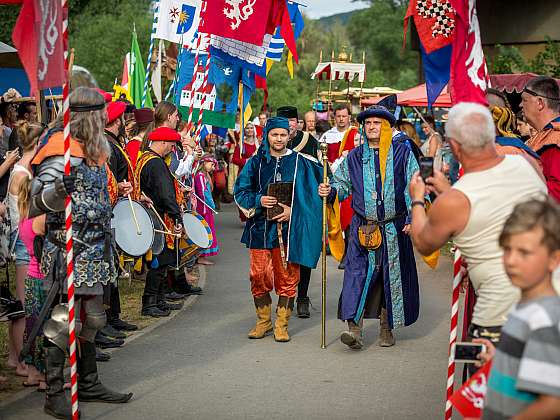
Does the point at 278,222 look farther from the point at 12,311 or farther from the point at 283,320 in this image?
the point at 12,311

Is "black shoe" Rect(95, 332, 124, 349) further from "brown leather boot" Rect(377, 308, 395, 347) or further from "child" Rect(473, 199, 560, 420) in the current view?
"child" Rect(473, 199, 560, 420)

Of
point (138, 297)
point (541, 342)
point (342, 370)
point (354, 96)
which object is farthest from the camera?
point (354, 96)

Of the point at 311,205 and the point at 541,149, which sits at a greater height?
the point at 541,149

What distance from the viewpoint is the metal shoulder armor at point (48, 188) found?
573 centimetres

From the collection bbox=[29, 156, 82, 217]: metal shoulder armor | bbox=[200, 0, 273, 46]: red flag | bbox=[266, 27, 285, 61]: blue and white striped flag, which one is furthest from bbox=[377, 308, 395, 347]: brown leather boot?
bbox=[266, 27, 285, 61]: blue and white striped flag

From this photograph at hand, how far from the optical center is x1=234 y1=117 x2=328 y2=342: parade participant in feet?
28.3

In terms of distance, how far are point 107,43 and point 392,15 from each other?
32260 millimetres

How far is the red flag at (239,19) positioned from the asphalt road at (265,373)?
3.71m

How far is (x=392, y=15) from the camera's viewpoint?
72812 mm

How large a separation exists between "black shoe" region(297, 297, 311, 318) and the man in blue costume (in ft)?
4.67

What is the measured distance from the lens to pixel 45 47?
589cm

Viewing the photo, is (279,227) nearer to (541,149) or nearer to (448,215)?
(541,149)

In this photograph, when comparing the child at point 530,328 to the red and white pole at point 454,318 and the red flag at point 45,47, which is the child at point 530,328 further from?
the red flag at point 45,47

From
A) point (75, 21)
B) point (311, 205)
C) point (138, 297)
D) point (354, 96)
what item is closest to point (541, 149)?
point (311, 205)
